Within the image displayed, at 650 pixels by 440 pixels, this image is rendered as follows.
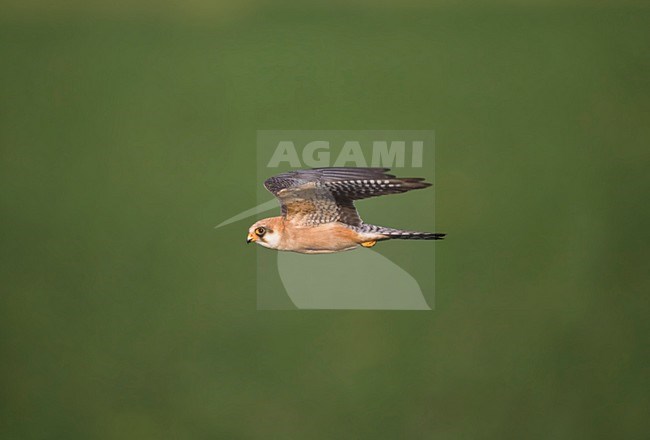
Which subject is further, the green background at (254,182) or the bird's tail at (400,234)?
the green background at (254,182)

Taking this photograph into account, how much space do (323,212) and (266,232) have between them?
6.0 inches

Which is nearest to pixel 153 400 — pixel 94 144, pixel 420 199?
pixel 94 144

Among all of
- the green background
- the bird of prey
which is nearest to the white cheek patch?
the bird of prey

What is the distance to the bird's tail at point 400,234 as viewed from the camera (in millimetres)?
1836

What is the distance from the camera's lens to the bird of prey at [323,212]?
5.86 feet

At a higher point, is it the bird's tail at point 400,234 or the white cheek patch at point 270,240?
the bird's tail at point 400,234

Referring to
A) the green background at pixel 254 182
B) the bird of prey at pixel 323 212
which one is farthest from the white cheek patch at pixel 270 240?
the green background at pixel 254 182

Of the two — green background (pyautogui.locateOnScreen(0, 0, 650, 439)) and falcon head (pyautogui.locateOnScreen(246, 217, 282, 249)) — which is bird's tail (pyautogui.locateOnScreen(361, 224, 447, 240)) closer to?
green background (pyautogui.locateOnScreen(0, 0, 650, 439))

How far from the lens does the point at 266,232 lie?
6.08 feet

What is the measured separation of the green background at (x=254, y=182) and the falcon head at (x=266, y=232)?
12cm

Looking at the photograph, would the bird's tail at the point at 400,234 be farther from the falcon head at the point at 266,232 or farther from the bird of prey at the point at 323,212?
the falcon head at the point at 266,232

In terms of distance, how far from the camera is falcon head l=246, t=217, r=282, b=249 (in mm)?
1843

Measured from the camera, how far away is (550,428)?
208 cm

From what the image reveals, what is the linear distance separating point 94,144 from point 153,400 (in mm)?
665
